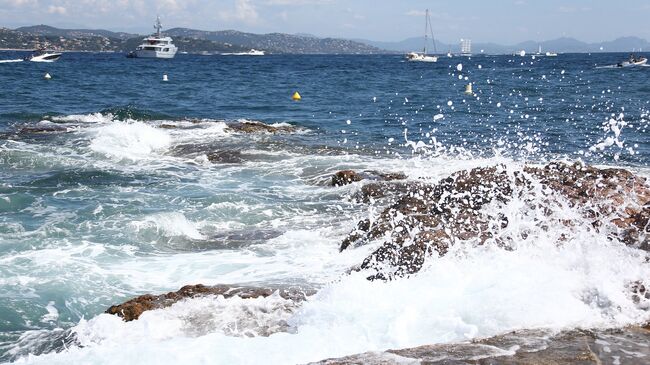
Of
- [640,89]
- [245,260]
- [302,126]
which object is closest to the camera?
[245,260]

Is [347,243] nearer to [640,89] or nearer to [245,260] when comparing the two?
[245,260]

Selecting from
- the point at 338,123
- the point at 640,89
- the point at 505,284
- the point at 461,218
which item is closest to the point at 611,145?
the point at 338,123

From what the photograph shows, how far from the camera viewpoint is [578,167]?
974 cm

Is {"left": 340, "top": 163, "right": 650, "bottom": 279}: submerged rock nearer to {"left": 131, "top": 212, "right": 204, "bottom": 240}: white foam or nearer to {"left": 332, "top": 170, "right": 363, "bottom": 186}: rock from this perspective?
{"left": 131, "top": 212, "right": 204, "bottom": 240}: white foam

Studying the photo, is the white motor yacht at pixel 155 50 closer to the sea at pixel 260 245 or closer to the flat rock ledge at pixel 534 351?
the sea at pixel 260 245

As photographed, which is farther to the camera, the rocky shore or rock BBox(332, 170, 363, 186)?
rock BBox(332, 170, 363, 186)

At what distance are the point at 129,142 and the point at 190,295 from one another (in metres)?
13.8

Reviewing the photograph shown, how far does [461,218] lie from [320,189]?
5682 mm

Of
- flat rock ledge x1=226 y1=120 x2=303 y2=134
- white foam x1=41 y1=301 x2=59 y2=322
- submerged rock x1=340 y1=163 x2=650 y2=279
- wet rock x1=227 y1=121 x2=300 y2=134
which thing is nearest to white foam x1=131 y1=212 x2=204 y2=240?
submerged rock x1=340 y1=163 x2=650 y2=279

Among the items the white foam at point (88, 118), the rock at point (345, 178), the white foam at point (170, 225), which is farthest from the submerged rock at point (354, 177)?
the white foam at point (88, 118)

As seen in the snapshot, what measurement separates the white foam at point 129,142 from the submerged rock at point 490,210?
10649 mm

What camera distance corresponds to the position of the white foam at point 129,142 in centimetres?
1852

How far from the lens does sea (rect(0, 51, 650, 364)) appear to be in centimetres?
563

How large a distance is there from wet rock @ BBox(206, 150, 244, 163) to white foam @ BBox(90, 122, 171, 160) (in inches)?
70.3
